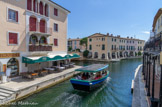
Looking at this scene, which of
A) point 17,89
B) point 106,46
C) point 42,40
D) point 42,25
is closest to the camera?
point 17,89

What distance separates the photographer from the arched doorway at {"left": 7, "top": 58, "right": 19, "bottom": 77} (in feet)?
43.6

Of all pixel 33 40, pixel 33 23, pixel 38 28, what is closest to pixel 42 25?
pixel 38 28

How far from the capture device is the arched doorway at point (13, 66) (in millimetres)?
13302

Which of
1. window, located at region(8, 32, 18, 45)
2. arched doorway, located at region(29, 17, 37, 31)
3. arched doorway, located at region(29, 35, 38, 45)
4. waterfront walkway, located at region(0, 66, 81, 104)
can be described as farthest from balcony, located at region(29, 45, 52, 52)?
waterfront walkway, located at region(0, 66, 81, 104)

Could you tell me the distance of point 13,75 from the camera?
13.7m

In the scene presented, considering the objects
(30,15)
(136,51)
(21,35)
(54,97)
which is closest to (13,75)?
(21,35)

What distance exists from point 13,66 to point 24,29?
5.17 metres

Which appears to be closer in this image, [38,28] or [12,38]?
[12,38]

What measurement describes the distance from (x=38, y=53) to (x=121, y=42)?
1720 inches

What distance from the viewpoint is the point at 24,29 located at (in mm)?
14664

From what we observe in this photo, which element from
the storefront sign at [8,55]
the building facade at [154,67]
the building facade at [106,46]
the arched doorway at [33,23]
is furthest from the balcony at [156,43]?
the building facade at [106,46]

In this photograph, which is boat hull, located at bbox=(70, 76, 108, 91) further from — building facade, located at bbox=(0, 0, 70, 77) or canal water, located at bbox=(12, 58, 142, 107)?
building facade, located at bbox=(0, 0, 70, 77)

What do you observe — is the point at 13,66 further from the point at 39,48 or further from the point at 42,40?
the point at 42,40

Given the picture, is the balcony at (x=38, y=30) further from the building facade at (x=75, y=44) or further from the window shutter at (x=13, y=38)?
the building facade at (x=75, y=44)
